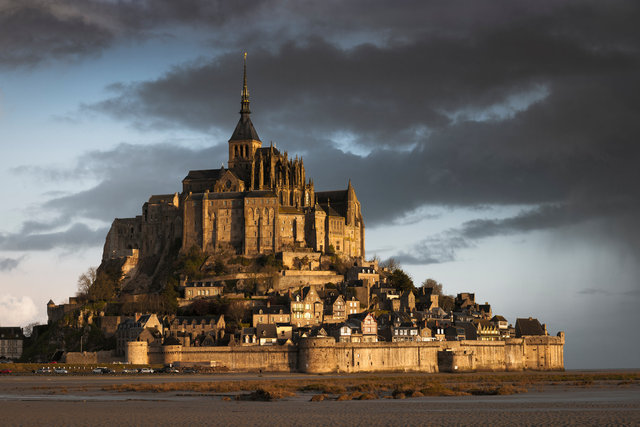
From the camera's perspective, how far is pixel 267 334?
3802 inches

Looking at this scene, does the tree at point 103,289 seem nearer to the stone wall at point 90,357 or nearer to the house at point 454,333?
the stone wall at point 90,357

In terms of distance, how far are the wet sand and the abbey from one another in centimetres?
6167

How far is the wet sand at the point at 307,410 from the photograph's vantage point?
43.5m

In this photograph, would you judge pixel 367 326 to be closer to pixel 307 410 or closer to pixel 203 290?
pixel 203 290

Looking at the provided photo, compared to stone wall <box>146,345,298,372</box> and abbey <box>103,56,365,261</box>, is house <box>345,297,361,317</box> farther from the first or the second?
stone wall <box>146,345,298,372</box>

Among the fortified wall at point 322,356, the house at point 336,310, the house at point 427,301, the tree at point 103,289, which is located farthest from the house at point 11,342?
the house at point 427,301

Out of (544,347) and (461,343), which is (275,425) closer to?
(461,343)

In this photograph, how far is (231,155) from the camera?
13862 cm

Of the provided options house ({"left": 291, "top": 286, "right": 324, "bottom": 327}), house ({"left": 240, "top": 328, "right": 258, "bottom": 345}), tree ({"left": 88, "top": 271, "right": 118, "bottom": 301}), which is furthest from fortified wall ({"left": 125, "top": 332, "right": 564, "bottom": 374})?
tree ({"left": 88, "top": 271, "right": 118, "bottom": 301})

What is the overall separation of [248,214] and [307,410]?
75.8 m

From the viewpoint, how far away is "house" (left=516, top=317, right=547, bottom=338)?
107 m

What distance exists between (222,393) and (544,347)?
54083 mm

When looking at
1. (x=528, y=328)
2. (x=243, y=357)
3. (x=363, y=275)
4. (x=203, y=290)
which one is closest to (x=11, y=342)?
(x=203, y=290)

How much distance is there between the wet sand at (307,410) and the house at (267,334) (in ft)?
111
